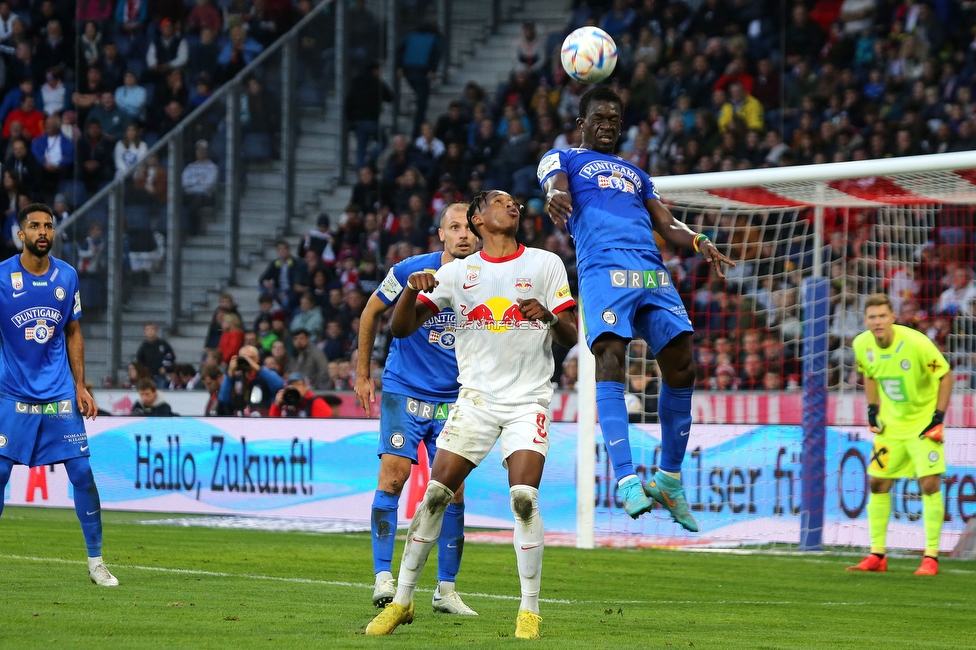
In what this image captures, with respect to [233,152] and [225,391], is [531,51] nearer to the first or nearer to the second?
[233,152]

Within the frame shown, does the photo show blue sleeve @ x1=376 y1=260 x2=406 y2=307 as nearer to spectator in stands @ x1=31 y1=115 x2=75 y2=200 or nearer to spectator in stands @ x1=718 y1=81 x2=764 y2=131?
spectator in stands @ x1=718 y1=81 x2=764 y2=131

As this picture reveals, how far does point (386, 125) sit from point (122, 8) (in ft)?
17.8

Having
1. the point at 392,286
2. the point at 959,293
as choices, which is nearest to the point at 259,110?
the point at 959,293

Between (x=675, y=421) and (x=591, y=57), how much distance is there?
2.11m

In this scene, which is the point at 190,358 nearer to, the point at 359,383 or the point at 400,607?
the point at 359,383

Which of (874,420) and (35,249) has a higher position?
(35,249)

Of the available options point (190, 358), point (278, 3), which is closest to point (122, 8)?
point (278, 3)

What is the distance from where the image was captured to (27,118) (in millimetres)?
22000

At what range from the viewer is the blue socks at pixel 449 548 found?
7.60 m

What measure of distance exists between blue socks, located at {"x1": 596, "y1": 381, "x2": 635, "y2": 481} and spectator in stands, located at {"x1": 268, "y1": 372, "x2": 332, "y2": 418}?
29.7 feet

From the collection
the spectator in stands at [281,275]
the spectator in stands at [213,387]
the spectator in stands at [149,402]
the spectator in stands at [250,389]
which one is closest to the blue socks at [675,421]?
the spectator in stands at [250,389]

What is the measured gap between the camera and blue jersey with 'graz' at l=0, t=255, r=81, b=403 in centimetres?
852

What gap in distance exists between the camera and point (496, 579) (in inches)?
378

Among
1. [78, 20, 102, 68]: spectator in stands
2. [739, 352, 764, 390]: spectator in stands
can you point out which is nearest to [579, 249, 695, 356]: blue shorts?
[739, 352, 764, 390]: spectator in stands
